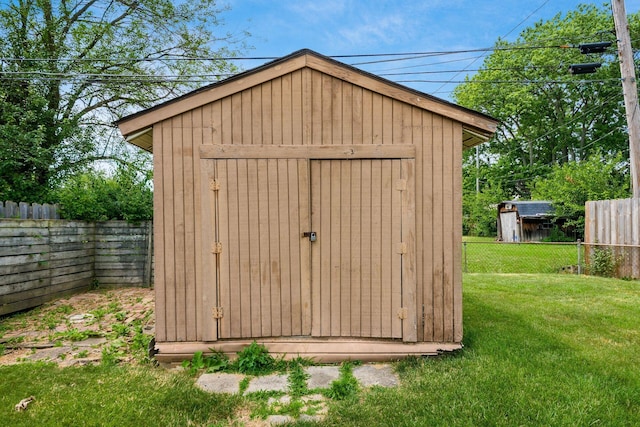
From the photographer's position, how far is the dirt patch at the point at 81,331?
142 inches

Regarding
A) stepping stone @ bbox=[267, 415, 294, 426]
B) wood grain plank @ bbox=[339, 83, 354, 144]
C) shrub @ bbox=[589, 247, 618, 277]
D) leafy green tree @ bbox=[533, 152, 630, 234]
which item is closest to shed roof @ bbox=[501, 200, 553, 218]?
leafy green tree @ bbox=[533, 152, 630, 234]

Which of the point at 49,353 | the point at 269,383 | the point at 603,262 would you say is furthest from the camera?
the point at 603,262

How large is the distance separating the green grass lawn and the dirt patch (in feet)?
1.32

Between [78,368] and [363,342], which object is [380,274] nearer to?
[363,342]

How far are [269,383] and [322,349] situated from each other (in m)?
0.63

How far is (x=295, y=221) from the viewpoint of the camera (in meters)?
3.40

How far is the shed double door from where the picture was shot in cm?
338

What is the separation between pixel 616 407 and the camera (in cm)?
238

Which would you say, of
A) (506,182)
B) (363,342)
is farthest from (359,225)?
(506,182)

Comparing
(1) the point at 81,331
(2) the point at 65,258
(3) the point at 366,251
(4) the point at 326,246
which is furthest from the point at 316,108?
(2) the point at 65,258

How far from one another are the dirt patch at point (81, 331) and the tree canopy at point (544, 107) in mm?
23817

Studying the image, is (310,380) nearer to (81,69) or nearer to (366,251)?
(366,251)

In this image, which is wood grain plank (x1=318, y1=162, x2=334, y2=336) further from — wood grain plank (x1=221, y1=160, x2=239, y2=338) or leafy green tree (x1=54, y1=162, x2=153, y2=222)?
leafy green tree (x1=54, y1=162, x2=153, y2=222)

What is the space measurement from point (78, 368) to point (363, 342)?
2586 millimetres
